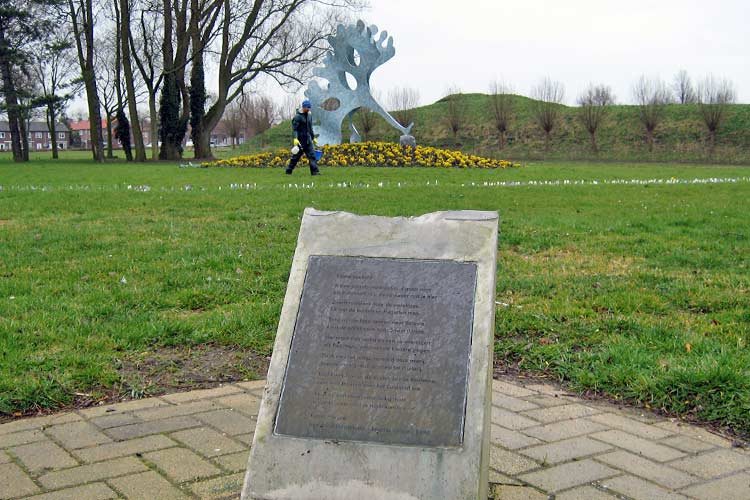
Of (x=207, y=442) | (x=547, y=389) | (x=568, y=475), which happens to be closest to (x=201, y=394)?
(x=207, y=442)

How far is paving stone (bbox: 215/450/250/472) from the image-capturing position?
11.4 ft

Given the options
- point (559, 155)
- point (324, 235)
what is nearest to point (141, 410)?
point (324, 235)

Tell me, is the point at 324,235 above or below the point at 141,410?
above

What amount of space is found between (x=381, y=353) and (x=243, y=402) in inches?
55.7

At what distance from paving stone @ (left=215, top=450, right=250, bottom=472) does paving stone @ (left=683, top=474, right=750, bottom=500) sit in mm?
1831

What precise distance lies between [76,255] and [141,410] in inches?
154

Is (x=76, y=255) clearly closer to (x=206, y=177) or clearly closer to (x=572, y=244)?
(x=572, y=244)

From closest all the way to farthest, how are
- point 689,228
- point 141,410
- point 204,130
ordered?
point 141,410
point 689,228
point 204,130

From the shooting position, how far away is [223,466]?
3.50 meters

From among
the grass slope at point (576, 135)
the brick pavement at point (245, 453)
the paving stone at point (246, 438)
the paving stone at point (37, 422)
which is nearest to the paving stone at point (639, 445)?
the brick pavement at point (245, 453)

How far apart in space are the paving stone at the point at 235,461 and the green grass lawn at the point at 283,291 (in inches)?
41.6

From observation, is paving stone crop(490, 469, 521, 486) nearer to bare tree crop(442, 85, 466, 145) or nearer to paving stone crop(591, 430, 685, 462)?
paving stone crop(591, 430, 685, 462)

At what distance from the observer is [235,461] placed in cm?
355

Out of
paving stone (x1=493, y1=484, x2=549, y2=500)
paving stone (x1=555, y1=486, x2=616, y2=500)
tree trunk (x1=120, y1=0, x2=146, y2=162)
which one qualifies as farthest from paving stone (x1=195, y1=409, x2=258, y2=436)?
tree trunk (x1=120, y1=0, x2=146, y2=162)
